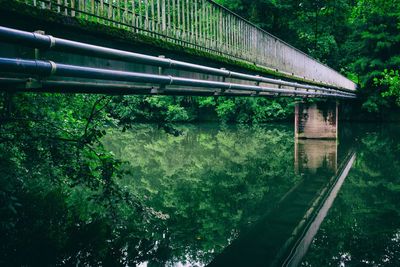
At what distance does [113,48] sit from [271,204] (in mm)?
6267

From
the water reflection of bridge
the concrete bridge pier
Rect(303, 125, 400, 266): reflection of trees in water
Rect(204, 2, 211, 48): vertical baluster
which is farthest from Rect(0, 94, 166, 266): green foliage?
the concrete bridge pier

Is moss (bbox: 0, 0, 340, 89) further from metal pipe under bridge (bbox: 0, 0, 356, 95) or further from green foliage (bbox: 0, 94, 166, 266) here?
green foliage (bbox: 0, 94, 166, 266)

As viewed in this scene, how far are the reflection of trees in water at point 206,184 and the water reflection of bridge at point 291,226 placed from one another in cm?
30

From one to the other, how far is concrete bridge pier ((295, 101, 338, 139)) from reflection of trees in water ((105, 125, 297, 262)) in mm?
1830

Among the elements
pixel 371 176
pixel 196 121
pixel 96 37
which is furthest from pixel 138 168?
pixel 196 121

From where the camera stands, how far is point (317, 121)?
24266 millimetres

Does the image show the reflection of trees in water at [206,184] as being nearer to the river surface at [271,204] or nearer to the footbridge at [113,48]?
the river surface at [271,204]

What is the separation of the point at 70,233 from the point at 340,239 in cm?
489

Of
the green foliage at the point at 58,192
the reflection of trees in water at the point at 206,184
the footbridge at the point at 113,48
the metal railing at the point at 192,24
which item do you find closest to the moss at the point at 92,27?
the footbridge at the point at 113,48

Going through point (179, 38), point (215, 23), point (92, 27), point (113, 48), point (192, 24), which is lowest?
point (113, 48)

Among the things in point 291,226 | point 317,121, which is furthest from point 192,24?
point 317,121

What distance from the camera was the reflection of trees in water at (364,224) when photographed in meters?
6.52

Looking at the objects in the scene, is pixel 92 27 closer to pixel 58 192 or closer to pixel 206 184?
pixel 58 192

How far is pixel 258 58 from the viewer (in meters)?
11.8
